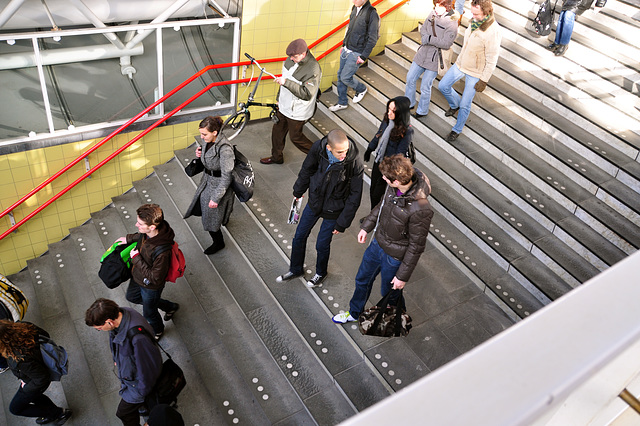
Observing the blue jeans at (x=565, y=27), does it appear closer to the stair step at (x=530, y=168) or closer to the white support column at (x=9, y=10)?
the stair step at (x=530, y=168)

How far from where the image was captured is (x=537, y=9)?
8492mm

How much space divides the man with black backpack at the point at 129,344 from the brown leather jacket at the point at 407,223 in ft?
6.83

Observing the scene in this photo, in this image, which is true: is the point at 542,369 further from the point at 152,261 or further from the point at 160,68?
the point at 160,68

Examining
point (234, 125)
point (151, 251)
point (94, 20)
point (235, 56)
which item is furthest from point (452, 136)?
point (94, 20)

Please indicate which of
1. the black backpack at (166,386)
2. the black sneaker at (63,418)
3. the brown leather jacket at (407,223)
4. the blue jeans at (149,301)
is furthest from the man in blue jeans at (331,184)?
the black sneaker at (63,418)

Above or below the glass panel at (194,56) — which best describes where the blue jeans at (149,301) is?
below

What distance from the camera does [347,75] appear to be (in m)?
8.02

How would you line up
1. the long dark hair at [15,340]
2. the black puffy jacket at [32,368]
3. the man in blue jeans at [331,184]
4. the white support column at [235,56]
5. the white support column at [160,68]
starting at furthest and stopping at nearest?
1. the white support column at [235,56]
2. the white support column at [160,68]
3. the man in blue jeans at [331,184]
4. the black puffy jacket at [32,368]
5. the long dark hair at [15,340]

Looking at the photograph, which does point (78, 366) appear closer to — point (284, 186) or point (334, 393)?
point (334, 393)

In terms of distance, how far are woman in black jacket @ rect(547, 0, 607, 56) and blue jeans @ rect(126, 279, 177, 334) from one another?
21.1ft

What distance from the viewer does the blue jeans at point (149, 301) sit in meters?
4.97

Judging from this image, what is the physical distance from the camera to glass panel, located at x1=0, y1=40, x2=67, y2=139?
21.0ft

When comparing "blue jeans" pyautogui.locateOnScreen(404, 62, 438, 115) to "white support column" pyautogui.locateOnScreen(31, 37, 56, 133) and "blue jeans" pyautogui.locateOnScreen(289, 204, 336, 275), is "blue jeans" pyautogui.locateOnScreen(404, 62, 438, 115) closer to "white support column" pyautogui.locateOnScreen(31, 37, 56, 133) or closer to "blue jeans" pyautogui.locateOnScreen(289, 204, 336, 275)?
"blue jeans" pyautogui.locateOnScreen(289, 204, 336, 275)

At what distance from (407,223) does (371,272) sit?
2.69 ft
